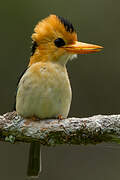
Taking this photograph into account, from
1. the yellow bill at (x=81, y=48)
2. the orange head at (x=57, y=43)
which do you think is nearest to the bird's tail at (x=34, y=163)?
the orange head at (x=57, y=43)

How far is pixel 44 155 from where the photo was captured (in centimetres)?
610

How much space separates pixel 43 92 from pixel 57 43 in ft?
1.48

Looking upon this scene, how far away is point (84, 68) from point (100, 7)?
94 centimetres

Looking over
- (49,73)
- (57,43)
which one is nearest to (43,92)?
(49,73)

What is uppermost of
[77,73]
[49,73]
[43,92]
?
[77,73]

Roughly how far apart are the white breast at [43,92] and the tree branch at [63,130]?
0.09 meters

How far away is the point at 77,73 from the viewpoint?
6.54 metres

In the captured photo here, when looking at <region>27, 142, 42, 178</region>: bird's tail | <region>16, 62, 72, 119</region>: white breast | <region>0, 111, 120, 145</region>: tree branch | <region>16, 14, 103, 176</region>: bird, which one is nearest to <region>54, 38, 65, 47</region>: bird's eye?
<region>16, 14, 103, 176</region>: bird

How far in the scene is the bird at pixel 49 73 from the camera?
3764 mm

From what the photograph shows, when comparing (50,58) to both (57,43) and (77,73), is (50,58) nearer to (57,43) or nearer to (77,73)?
(57,43)

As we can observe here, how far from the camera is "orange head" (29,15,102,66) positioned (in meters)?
3.91

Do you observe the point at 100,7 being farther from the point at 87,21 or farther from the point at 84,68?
the point at 84,68

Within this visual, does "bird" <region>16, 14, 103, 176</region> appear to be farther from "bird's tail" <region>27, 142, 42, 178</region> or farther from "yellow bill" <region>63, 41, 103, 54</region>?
"bird's tail" <region>27, 142, 42, 178</region>

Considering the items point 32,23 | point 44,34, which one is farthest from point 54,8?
point 44,34
